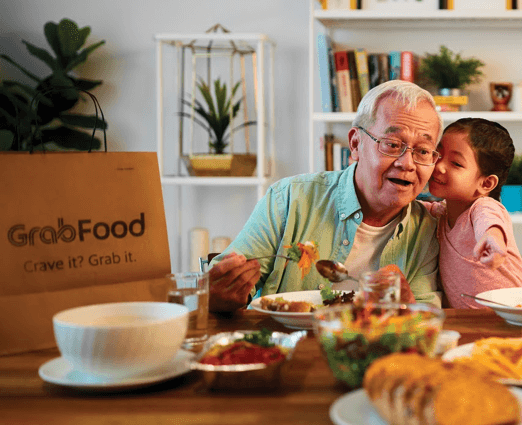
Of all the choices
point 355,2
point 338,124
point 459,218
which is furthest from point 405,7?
point 459,218

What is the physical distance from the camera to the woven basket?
10.3 ft

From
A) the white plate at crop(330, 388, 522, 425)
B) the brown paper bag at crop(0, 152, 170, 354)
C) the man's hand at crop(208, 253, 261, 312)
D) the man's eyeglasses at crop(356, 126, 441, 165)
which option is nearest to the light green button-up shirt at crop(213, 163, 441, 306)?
the man's eyeglasses at crop(356, 126, 441, 165)

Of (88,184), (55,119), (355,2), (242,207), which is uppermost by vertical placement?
(355,2)

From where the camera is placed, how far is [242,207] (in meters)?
3.47

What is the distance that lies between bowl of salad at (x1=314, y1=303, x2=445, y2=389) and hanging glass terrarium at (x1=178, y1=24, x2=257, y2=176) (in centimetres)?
241

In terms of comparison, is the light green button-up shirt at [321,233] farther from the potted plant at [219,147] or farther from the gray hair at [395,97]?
the potted plant at [219,147]

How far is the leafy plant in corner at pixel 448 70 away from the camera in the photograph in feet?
9.89

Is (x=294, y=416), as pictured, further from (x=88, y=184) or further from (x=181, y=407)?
(x=88, y=184)

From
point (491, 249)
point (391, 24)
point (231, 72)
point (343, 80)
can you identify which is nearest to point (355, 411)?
point (491, 249)

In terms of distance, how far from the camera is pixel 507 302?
1313mm

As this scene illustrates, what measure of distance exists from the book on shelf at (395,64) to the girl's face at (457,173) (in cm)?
135

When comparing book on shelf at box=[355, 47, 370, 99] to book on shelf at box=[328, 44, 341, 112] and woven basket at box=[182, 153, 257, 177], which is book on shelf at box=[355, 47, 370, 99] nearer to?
book on shelf at box=[328, 44, 341, 112]

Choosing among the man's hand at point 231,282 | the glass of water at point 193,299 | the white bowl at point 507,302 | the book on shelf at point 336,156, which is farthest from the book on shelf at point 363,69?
the glass of water at point 193,299

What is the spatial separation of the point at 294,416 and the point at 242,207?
2791mm
